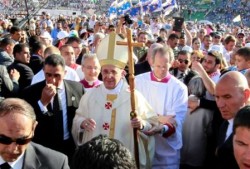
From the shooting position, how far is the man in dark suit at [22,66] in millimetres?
6113

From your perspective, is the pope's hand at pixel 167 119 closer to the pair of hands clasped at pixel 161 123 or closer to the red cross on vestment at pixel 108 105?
the pair of hands clasped at pixel 161 123

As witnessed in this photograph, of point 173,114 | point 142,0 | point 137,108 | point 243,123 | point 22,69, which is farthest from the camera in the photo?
point 142,0

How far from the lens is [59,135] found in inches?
172

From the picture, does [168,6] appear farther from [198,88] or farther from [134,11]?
[198,88]

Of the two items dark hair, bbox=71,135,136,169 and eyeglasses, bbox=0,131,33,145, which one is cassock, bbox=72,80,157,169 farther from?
dark hair, bbox=71,135,136,169

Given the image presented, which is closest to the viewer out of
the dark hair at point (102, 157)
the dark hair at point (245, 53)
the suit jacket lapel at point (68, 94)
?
the dark hair at point (102, 157)

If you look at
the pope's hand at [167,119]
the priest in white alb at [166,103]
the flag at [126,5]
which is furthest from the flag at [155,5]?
the pope's hand at [167,119]

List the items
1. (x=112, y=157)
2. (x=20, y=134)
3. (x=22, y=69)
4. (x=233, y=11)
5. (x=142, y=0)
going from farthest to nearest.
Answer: (x=233, y=11) → (x=142, y=0) → (x=22, y=69) → (x=20, y=134) → (x=112, y=157)

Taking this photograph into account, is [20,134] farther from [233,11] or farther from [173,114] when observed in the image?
[233,11]

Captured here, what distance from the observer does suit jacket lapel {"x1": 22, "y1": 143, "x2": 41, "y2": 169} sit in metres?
2.84

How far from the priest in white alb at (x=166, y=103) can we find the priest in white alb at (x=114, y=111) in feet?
1.36

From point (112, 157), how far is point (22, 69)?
4.58 metres

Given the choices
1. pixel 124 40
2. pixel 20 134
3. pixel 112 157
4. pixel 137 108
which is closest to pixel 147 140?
pixel 137 108

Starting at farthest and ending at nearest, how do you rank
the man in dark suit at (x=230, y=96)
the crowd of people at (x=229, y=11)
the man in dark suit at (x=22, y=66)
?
the crowd of people at (x=229, y=11)
the man in dark suit at (x=22, y=66)
the man in dark suit at (x=230, y=96)
